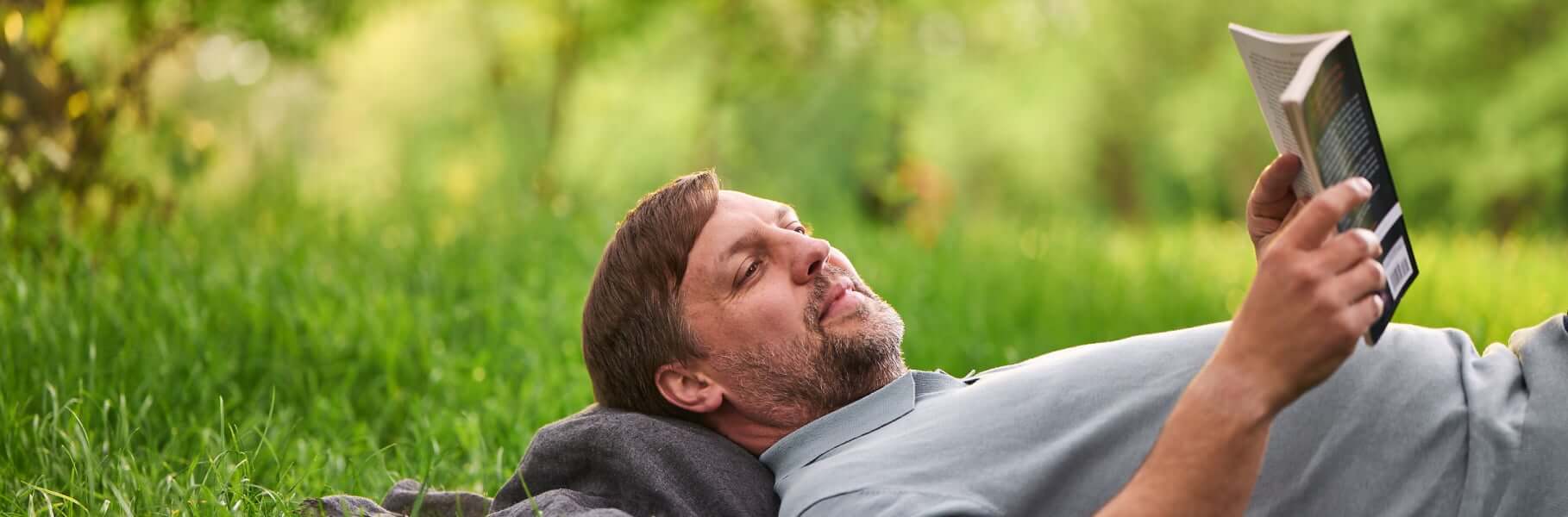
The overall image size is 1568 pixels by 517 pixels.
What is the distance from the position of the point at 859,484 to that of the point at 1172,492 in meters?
0.52

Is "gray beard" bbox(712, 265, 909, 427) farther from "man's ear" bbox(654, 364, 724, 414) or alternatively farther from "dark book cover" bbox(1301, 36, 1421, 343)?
"dark book cover" bbox(1301, 36, 1421, 343)

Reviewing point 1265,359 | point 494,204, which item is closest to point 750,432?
point 1265,359

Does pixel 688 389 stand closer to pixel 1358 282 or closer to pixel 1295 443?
pixel 1295 443

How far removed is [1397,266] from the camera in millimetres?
1916

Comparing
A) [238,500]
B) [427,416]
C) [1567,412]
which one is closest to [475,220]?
[427,416]

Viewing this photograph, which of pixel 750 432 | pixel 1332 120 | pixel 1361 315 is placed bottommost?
pixel 750 432

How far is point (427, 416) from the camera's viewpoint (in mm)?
4121

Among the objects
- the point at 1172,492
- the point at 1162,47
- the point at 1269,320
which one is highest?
the point at 1269,320

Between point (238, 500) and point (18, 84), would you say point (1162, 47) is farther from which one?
point (238, 500)

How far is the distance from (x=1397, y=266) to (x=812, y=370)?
1038 mm

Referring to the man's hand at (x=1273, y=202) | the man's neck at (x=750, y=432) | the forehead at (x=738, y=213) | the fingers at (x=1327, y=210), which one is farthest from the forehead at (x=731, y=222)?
the fingers at (x=1327, y=210)

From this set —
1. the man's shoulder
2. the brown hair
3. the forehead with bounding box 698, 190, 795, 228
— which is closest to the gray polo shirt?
the man's shoulder

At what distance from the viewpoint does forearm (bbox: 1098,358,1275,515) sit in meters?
1.70

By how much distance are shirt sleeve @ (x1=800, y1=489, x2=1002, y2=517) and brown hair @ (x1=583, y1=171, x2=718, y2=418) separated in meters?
0.56
